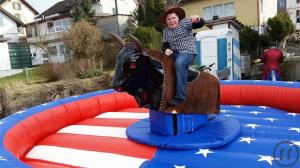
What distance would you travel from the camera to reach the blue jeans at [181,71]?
3.26m

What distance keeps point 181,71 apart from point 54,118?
204 cm

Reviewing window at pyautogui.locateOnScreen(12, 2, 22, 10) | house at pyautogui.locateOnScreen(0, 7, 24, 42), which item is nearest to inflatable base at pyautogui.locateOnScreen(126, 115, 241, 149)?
house at pyautogui.locateOnScreen(0, 7, 24, 42)

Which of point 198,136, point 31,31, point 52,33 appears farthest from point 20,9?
point 198,136

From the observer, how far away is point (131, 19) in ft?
74.9

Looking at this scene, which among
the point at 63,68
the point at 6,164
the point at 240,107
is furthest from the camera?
the point at 63,68

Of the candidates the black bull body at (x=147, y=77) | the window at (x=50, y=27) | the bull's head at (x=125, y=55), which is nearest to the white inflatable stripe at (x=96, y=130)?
the black bull body at (x=147, y=77)

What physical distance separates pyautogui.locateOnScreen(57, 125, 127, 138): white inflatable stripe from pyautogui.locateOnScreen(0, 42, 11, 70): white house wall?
22.6 metres

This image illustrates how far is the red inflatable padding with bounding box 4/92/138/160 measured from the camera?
3.58 m

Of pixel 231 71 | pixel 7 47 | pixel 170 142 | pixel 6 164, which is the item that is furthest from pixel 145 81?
pixel 7 47

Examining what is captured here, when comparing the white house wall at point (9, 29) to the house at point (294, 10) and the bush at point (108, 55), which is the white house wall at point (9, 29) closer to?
the bush at point (108, 55)

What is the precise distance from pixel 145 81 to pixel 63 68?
957cm

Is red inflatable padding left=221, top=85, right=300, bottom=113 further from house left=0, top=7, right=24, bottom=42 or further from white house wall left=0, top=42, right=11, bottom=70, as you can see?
house left=0, top=7, right=24, bottom=42

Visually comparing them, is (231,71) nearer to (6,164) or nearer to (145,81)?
(145,81)

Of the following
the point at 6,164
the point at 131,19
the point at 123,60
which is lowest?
the point at 6,164
